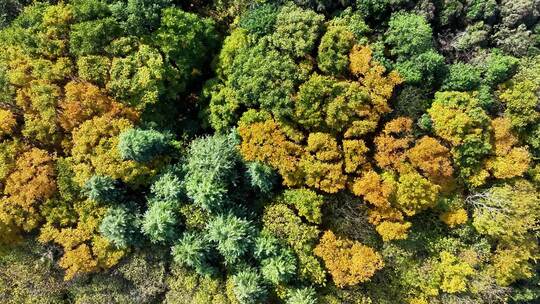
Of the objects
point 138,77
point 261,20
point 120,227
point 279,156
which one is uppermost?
point 261,20

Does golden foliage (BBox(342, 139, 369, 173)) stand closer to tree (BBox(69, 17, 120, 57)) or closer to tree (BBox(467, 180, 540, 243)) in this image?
tree (BBox(467, 180, 540, 243))

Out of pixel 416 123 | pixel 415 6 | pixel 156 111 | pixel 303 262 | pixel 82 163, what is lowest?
pixel 303 262

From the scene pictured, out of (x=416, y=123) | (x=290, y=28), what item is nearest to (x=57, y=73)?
(x=290, y=28)

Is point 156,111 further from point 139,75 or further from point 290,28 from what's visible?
point 290,28

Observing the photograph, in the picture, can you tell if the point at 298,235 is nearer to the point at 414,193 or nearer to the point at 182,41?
the point at 414,193

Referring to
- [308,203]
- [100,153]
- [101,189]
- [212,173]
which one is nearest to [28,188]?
[101,189]

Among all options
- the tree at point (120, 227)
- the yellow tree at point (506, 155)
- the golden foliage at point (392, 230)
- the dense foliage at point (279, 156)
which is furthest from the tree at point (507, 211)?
the tree at point (120, 227)

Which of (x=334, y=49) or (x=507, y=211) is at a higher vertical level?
(x=334, y=49)
